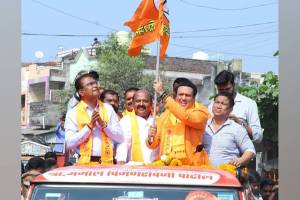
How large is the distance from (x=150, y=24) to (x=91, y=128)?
3.14 feet

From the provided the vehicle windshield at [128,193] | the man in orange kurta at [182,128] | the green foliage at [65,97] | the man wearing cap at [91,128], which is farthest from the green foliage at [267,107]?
the green foliage at [65,97]

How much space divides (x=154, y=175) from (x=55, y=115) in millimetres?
8879

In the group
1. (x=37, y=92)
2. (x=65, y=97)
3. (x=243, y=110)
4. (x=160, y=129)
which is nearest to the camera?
(x=160, y=129)

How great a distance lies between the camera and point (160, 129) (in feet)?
14.7

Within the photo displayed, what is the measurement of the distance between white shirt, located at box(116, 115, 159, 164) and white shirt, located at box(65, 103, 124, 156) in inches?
1.7

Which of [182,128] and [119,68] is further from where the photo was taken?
[119,68]

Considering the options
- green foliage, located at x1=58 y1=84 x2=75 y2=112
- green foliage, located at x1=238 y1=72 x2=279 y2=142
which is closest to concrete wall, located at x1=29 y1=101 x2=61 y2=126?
green foliage, located at x1=58 y1=84 x2=75 y2=112

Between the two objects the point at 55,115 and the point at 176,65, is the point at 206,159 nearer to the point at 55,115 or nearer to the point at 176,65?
the point at 176,65

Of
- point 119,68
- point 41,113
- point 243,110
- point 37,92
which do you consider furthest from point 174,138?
point 37,92

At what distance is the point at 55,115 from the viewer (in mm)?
12031

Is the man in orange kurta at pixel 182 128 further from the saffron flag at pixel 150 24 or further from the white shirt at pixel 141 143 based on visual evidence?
the saffron flag at pixel 150 24

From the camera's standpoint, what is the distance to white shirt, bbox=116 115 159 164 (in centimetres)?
445

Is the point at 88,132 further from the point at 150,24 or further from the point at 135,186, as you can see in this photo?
the point at 135,186
